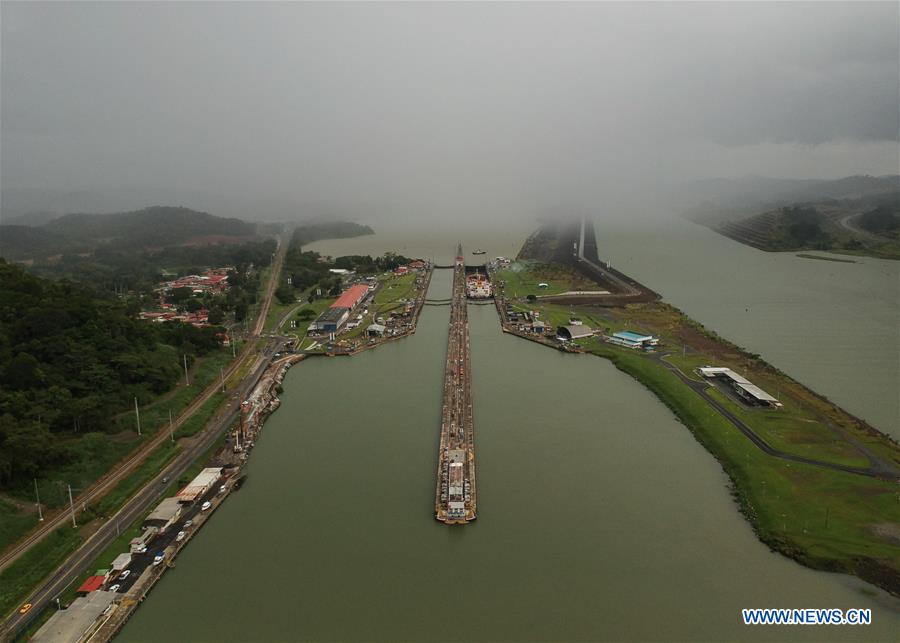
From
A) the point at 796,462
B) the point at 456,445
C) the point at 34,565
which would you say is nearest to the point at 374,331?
the point at 456,445

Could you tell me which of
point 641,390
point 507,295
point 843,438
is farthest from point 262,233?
point 843,438

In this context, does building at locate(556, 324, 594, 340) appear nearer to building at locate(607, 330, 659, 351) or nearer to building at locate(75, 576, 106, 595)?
building at locate(607, 330, 659, 351)

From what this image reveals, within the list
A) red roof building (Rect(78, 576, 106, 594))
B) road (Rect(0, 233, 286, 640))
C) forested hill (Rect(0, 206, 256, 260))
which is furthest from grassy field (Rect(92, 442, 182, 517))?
forested hill (Rect(0, 206, 256, 260))

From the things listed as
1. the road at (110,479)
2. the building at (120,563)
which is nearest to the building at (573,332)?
the road at (110,479)

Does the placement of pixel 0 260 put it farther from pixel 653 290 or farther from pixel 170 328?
Answer: pixel 653 290

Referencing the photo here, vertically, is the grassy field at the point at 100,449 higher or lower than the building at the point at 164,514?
higher

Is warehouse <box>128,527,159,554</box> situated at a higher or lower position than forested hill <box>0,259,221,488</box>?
lower

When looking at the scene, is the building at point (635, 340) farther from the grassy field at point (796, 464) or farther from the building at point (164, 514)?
the building at point (164, 514)
